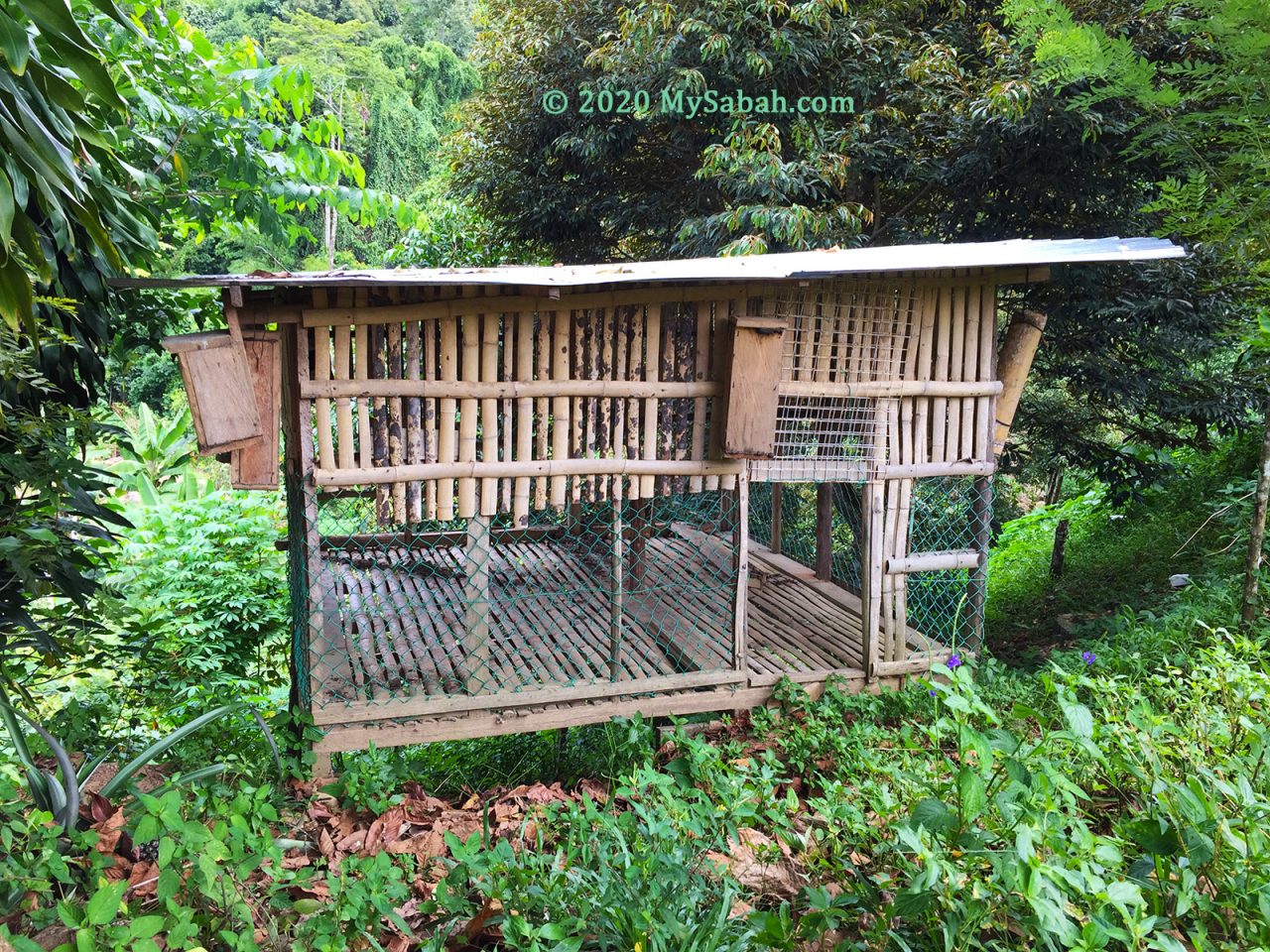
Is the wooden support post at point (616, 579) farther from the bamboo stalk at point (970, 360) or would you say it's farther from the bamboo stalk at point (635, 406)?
the bamboo stalk at point (970, 360)

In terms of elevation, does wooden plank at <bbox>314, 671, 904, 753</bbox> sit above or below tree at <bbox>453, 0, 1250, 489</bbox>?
below

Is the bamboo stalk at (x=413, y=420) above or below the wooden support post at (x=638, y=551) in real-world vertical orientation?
above

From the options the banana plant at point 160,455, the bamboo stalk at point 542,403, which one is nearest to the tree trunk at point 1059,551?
the bamboo stalk at point 542,403

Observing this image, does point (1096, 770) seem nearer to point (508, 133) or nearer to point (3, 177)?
point (3, 177)

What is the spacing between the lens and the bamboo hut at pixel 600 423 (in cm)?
348

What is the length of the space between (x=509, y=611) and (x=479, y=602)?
1.57 metres

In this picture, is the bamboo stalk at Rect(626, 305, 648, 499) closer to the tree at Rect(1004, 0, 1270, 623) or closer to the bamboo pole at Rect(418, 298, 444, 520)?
the bamboo pole at Rect(418, 298, 444, 520)

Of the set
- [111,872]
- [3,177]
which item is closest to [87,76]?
[3,177]

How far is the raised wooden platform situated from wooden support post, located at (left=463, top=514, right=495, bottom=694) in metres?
0.01

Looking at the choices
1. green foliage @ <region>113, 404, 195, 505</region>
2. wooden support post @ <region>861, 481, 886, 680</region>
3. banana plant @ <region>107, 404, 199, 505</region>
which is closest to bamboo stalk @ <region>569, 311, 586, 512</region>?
wooden support post @ <region>861, 481, 886, 680</region>

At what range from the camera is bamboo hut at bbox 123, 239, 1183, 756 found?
3482mm

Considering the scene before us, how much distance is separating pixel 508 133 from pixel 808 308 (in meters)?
5.57

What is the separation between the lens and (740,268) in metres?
3.56

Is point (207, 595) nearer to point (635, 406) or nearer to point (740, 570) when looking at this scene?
point (635, 406)
